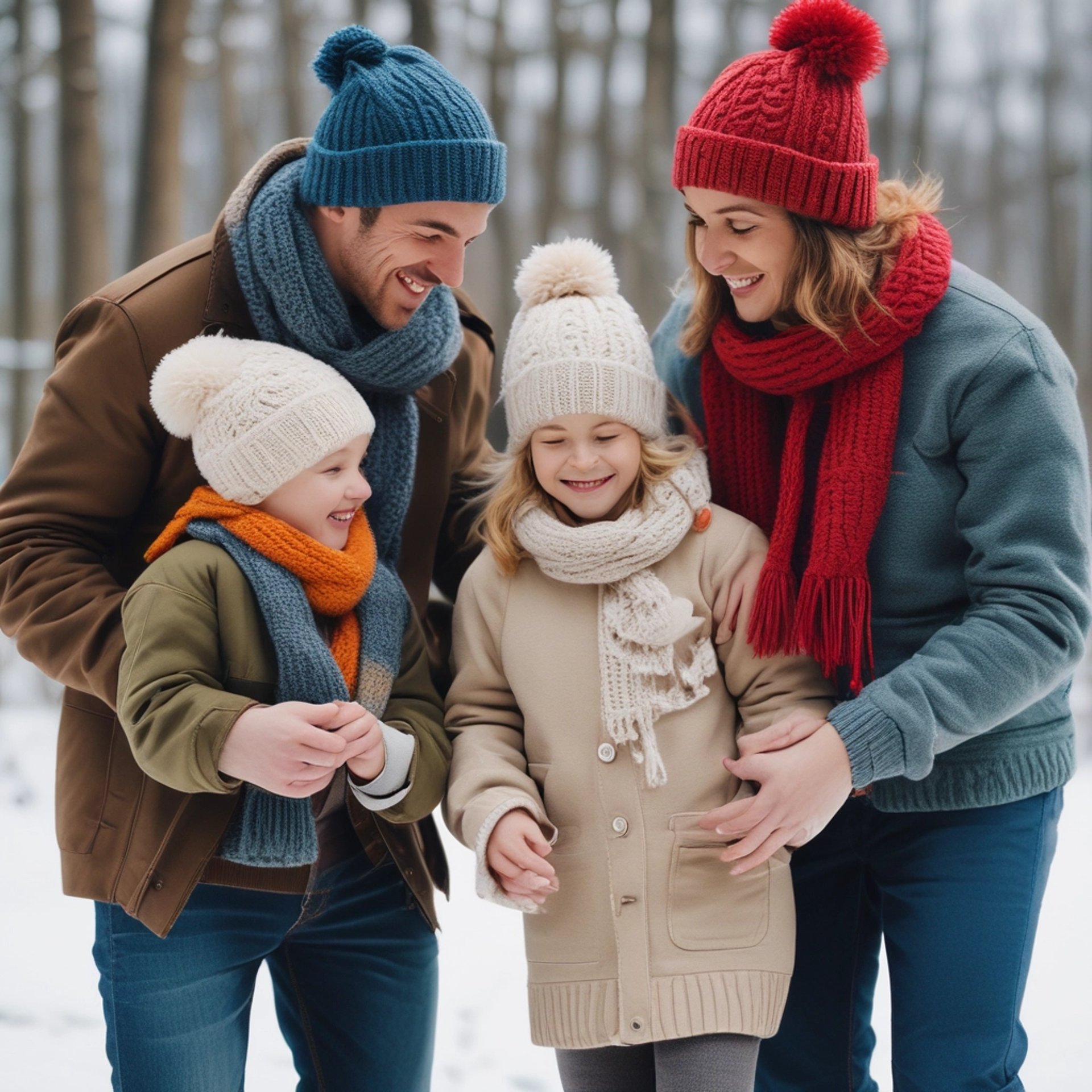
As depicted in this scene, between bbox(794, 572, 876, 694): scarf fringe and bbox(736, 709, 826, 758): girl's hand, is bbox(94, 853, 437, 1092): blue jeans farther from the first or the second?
bbox(794, 572, 876, 694): scarf fringe

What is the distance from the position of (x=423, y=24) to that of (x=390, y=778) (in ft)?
9.59

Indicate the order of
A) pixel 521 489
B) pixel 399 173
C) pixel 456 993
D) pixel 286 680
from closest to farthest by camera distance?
pixel 286 680 < pixel 399 173 < pixel 521 489 < pixel 456 993

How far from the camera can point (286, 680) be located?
150 cm

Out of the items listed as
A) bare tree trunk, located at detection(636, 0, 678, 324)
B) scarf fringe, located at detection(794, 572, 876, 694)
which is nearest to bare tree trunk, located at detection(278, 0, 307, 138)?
bare tree trunk, located at detection(636, 0, 678, 324)

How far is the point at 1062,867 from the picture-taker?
128 inches

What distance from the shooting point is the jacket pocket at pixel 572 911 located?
159 centimetres

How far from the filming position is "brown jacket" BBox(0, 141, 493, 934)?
154 cm

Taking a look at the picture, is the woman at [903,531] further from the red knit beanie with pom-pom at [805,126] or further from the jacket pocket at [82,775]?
the jacket pocket at [82,775]

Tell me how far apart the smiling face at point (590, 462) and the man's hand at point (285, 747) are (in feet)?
1.45

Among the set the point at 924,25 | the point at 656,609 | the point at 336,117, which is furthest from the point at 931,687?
the point at 924,25

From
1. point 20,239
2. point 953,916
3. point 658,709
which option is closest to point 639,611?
point 658,709

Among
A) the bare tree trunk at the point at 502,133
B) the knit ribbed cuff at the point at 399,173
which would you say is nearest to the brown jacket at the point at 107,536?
the knit ribbed cuff at the point at 399,173

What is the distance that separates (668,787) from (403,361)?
644 mm

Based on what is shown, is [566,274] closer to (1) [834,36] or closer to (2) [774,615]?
(1) [834,36]
